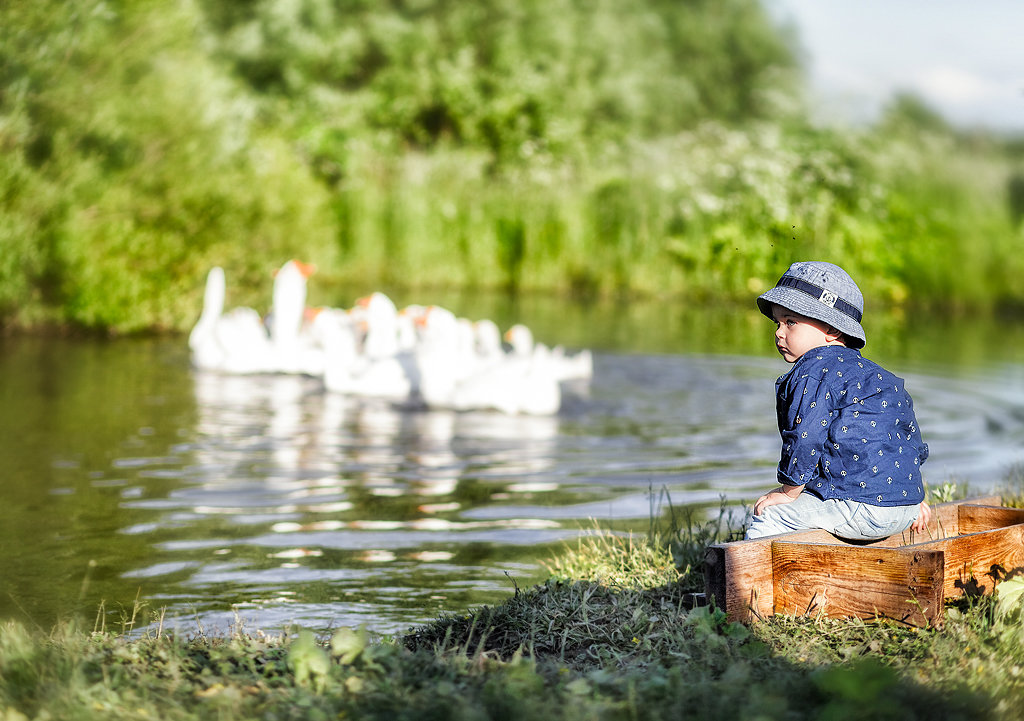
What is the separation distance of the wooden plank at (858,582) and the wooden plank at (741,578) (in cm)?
6

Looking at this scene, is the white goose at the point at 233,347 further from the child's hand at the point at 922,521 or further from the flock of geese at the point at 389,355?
the child's hand at the point at 922,521

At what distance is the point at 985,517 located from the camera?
17.9ft

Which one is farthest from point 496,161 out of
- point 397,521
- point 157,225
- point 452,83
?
point 397,521

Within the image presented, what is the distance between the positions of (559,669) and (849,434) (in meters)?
1.48

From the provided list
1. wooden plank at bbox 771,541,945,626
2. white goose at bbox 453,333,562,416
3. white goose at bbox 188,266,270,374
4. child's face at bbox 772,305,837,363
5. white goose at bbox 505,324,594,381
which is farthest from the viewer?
white goose at bbox 188,266,270,374

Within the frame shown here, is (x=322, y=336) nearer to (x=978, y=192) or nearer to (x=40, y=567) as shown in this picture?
(x=40, y=567)

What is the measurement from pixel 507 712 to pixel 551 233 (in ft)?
82.9

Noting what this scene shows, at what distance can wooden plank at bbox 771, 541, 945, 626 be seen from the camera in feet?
14.7

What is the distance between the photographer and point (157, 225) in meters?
17.9

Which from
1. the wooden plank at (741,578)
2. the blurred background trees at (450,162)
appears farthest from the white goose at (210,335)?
the wooden plank at (741,578)

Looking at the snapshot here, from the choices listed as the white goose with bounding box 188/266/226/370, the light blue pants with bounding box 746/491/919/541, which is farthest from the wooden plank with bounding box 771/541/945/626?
the white goose with bounding box 188/266/226/370

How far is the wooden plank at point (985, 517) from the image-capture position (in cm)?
534

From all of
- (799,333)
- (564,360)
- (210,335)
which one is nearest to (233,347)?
(210,335)

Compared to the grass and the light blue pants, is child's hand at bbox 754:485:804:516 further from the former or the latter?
the grass
